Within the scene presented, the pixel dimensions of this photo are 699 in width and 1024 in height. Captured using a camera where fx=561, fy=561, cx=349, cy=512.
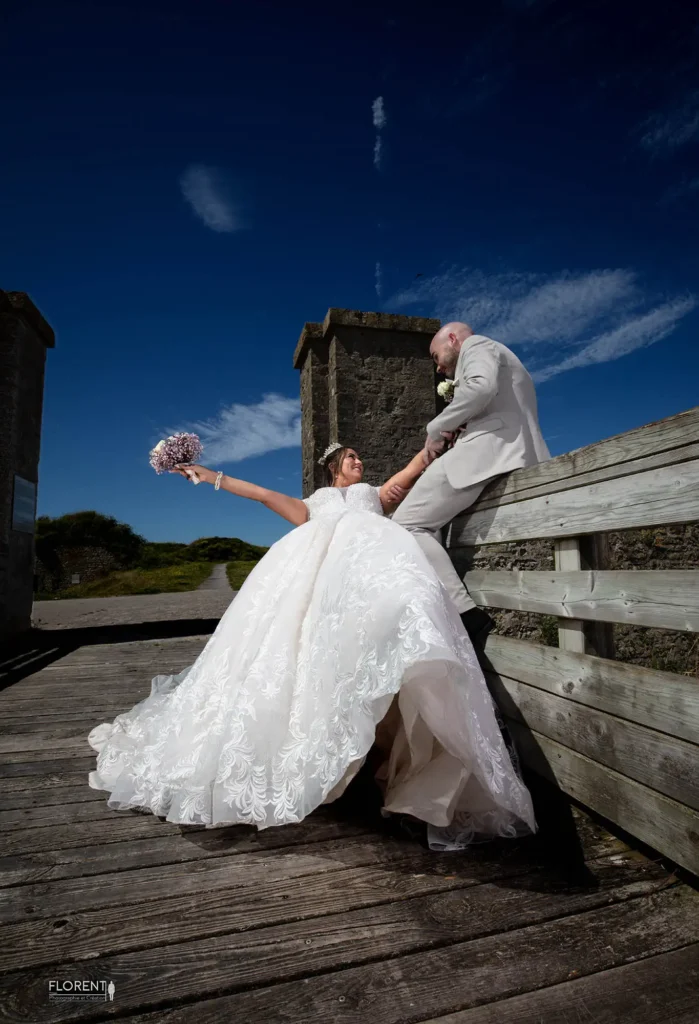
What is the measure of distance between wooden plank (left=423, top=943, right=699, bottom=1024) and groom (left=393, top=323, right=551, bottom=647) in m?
1.74

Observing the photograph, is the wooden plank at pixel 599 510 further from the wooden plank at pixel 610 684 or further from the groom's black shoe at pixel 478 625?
the wooden plank at pixel 610 684

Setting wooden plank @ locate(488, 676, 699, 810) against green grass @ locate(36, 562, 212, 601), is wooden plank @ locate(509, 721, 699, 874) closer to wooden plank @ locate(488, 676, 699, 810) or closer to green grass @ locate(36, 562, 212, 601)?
wooden plank @ locate(488, 676, 699, 810)

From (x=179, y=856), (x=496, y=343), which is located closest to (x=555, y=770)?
(x=179, y=856)

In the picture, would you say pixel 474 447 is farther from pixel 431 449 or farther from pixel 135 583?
pixel 135 583

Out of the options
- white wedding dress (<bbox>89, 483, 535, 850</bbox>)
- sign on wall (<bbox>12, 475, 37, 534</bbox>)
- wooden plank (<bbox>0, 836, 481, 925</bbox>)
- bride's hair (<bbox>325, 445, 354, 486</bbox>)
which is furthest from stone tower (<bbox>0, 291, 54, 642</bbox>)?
wooden plank (<bbox>0, 836, 481, 925</bbox>)

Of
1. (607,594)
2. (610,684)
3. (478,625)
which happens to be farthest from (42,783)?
(607,594)

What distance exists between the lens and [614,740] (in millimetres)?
2164

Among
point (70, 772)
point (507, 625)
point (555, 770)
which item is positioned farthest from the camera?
point (507, 625)

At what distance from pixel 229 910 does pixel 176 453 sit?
104 inches

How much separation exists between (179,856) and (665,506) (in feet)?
7.12

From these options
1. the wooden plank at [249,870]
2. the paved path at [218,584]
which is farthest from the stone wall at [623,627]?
the paved path at [218,584]

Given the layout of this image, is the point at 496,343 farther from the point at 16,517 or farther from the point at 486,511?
the point at 16,517

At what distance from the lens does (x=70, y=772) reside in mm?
3031

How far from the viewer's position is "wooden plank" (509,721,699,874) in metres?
1.85
